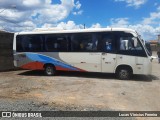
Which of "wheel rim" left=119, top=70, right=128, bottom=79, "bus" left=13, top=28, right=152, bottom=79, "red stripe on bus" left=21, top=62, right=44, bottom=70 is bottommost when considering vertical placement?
"wheel rim" left=119, top=70, right=128, bottom=79

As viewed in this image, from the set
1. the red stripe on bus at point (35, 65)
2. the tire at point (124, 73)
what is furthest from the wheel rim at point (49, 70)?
the tire at point (124, 73)

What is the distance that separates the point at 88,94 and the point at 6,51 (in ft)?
35.3

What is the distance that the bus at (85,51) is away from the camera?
617 inches

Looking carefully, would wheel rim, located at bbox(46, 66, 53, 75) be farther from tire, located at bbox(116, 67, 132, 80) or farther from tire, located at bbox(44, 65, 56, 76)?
tire, located at bbox(116, 67, 132, 80)

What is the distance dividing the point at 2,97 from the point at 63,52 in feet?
23.0

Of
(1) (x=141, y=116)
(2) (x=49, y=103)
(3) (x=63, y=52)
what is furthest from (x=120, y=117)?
(3) (x=63, y=52)

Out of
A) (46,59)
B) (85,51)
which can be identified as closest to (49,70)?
(46,59)

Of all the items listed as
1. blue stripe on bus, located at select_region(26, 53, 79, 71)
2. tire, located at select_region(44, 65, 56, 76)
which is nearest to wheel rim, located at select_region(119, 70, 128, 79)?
blue stripe on bus, located at select_region(26, 53, 79, 71)

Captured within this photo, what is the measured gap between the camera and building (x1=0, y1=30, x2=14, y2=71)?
66.7ft

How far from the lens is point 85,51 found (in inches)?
655

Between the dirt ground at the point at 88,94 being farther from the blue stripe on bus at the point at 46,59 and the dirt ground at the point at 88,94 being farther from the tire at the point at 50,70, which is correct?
the tire at the point at 50,70

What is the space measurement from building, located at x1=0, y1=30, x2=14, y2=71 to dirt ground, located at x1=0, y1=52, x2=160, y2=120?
5430 millimetres

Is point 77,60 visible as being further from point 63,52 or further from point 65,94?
point 65,94

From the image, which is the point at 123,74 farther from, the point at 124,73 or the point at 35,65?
the point at 35,65
